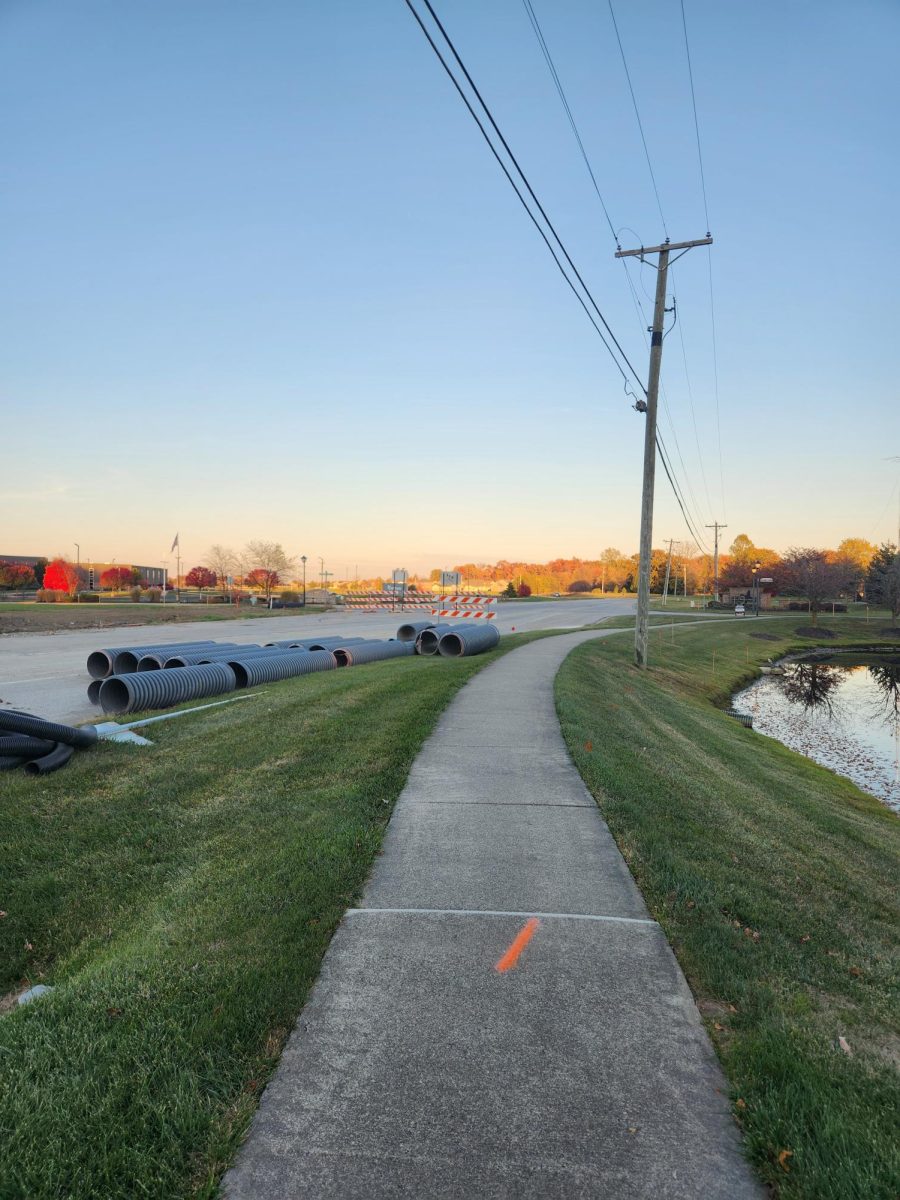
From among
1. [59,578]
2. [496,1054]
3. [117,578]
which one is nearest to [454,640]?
[496,1054]

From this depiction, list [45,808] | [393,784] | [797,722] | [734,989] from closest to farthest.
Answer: [734,989]
[45,808]
[393,784]
[797,722]

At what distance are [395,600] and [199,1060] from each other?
151 feet

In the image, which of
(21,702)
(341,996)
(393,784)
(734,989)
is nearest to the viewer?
(341,996)

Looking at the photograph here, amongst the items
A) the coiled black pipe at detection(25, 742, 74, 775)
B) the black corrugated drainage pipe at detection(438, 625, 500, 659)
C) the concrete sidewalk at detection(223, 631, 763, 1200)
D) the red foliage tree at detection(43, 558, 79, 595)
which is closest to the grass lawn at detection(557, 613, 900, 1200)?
the concrete sidewalk at detection(223, 631, 763, 1200)

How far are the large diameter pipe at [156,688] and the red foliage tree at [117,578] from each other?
9251 centimetres

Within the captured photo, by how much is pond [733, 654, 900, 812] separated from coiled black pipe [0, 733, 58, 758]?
46.1 feet

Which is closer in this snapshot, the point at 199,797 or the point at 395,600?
the point at 199,797

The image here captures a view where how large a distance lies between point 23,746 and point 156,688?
4.11m

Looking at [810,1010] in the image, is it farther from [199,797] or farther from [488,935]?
[199,797]

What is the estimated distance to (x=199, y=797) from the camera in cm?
694

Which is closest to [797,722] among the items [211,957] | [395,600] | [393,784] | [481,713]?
[481,713]

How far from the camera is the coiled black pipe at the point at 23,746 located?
7.50 m

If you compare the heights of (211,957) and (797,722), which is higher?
(211,957)

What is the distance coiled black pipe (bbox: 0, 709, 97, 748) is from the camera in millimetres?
7453
